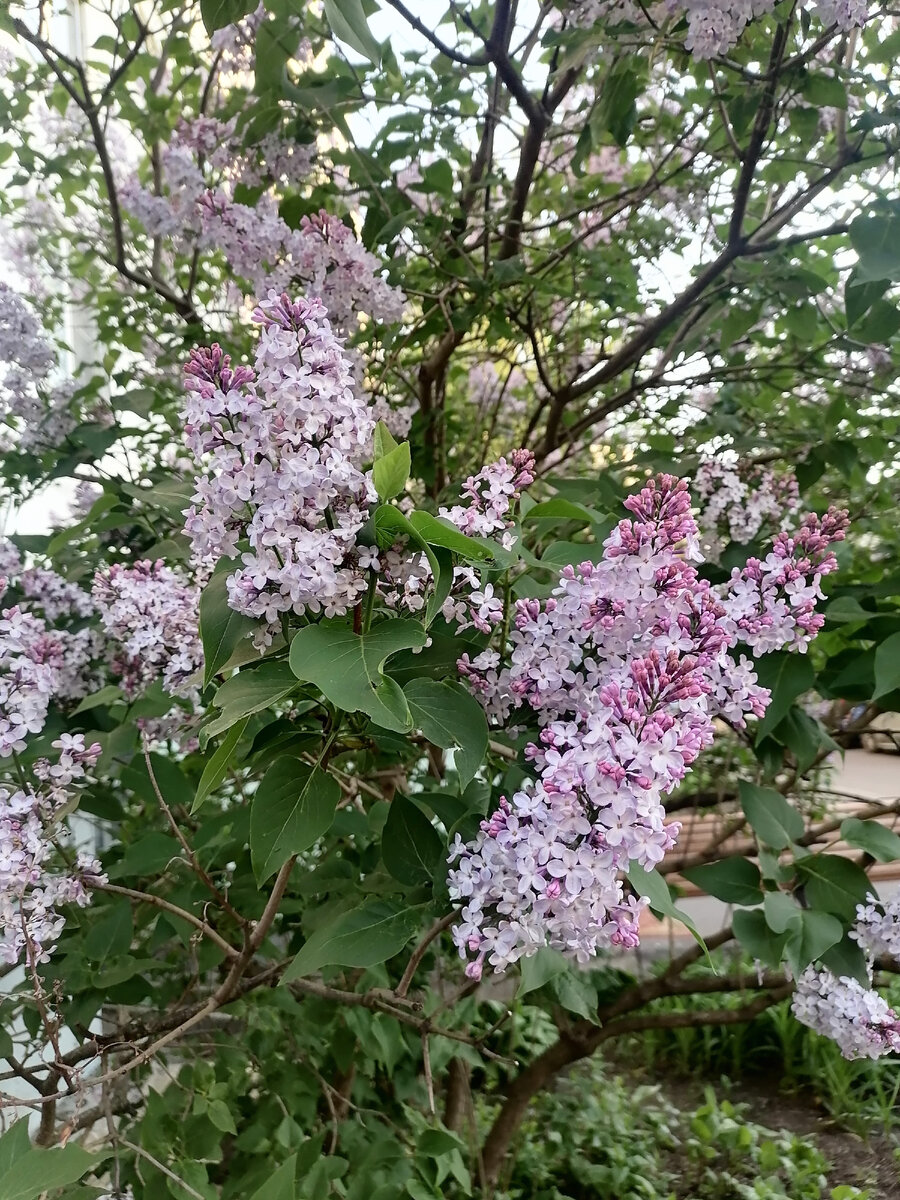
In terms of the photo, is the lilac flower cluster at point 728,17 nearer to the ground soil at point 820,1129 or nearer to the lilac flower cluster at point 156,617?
the lilac flower cluster at point 156,617

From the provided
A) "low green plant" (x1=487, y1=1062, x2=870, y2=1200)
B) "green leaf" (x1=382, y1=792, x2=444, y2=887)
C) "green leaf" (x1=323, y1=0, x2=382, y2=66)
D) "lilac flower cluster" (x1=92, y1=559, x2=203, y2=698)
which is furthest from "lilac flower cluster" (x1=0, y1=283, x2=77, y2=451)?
"low green plant" (x1=487, y1=1062, x2=870, y2=1200)

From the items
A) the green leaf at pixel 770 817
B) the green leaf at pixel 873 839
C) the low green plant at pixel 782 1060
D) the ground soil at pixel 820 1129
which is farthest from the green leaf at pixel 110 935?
the ground soil at pixel 820 1129

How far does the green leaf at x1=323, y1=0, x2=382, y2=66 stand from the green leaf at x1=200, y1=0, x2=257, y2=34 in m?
0.20

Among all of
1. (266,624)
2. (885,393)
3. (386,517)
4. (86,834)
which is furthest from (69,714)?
(86,834)

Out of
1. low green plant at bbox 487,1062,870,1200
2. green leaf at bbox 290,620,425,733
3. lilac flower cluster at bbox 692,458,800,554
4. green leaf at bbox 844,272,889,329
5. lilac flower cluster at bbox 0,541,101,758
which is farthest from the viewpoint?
low green plant at bbox 487,1062,870,1200

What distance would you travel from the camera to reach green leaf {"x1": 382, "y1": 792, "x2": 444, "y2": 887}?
0.73 metres

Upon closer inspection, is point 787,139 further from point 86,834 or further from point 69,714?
point 86,834

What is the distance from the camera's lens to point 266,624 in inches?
24.9

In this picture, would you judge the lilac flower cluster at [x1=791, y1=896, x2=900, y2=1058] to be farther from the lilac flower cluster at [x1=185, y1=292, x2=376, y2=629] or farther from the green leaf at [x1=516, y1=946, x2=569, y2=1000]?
the lilac flower cluster at [x1=185, y1=292, x2=376, y2=629]

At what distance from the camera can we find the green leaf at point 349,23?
0.64 metres

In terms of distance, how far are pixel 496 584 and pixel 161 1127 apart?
83cm

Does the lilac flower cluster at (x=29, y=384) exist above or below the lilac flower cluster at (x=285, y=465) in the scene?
above

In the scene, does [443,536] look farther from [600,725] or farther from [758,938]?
[758,938]

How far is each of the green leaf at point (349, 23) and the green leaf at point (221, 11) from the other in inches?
7.8
